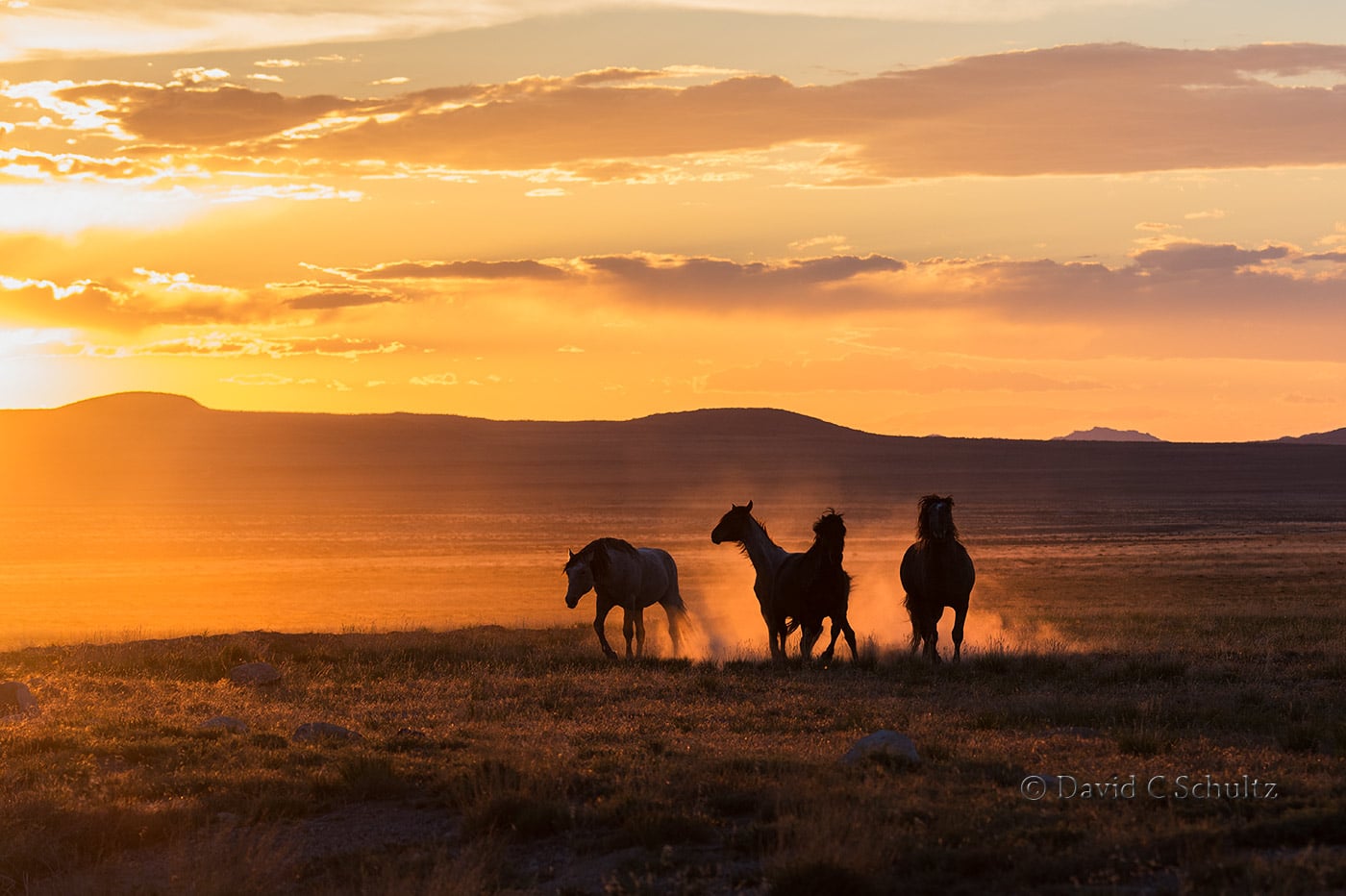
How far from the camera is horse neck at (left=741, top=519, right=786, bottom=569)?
21984mm

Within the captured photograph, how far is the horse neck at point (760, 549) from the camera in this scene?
22.0 meters

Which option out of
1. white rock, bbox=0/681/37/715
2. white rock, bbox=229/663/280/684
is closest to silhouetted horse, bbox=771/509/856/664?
white rock, bbox=229/663/280/684

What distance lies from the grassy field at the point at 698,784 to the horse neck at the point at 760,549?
2.94 metres

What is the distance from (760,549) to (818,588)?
57.5 inches

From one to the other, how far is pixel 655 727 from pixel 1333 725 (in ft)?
20.4

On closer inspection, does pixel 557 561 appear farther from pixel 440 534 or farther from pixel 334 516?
pixel 334 516

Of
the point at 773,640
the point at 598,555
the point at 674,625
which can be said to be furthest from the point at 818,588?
the point at 674,625

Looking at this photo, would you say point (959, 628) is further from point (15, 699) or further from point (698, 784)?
point (15, 699)

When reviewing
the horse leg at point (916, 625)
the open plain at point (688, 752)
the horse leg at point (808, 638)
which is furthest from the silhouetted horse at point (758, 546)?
the horse leg at point (916, 625)

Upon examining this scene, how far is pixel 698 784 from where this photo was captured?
446 inches

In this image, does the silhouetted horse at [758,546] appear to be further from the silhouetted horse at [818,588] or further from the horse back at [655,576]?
the horse back at [655,576]

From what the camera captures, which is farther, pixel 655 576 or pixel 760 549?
pixel 655 576

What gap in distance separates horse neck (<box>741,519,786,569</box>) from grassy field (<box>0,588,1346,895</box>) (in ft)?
9.65

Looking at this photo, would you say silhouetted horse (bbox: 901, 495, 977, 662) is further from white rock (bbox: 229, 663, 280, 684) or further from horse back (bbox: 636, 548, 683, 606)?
white rock (bbox: 229, 663, 280, 684)
